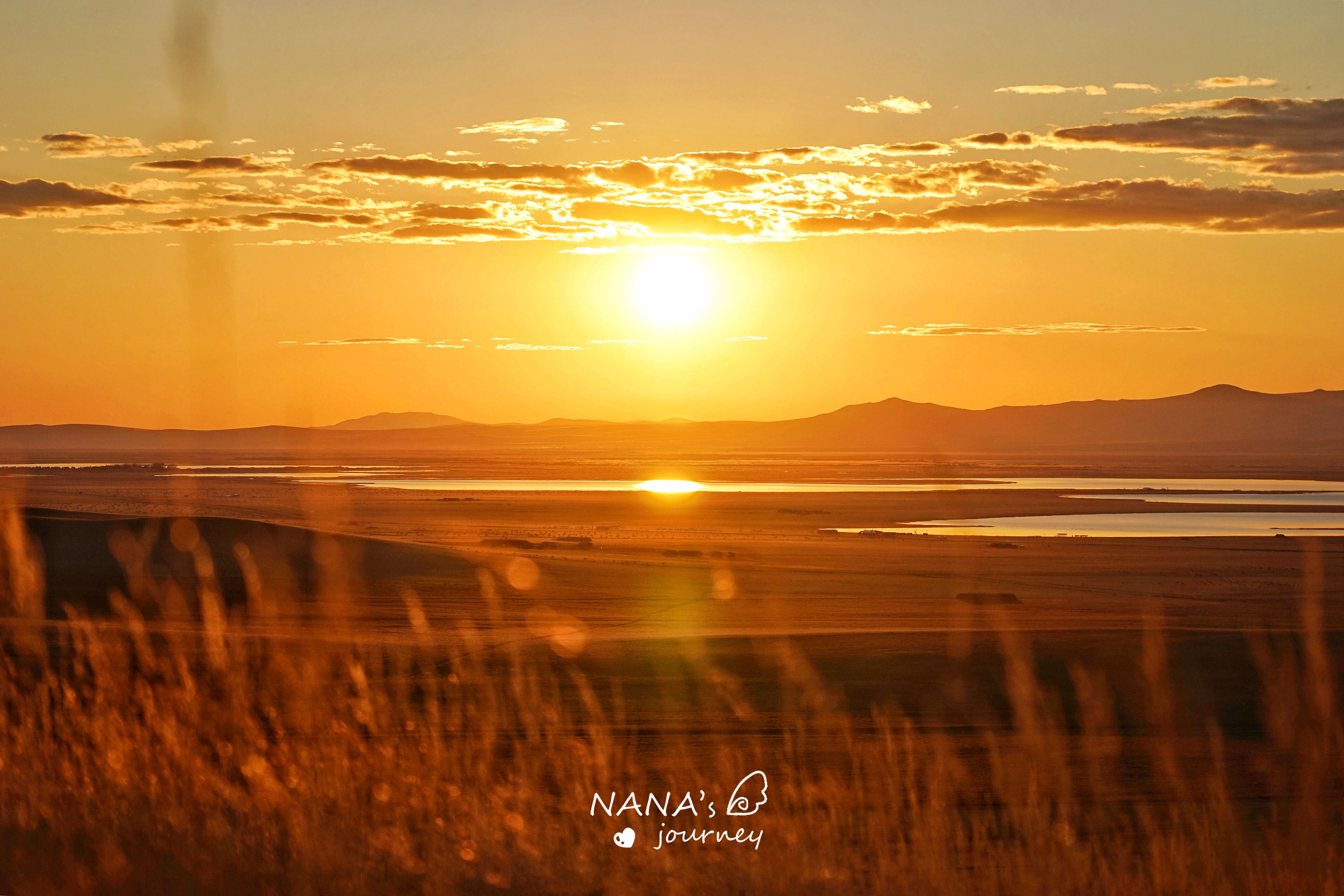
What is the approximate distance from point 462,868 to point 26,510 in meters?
29.7

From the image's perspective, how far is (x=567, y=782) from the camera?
33.9ft

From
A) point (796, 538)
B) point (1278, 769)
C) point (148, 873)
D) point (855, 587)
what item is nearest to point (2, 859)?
point (148, 873)

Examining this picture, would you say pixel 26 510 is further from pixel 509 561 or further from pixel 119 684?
pixel 119 684

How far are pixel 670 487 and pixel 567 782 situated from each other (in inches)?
2849

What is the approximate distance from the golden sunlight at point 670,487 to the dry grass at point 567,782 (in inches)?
2278

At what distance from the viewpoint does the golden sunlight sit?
2985 inches

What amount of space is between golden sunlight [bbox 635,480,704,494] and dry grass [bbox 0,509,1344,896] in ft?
190

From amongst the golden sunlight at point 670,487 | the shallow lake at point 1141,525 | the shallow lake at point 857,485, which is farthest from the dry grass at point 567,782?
the shallow lake at point 857,485

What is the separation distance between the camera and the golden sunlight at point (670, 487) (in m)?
75.8
